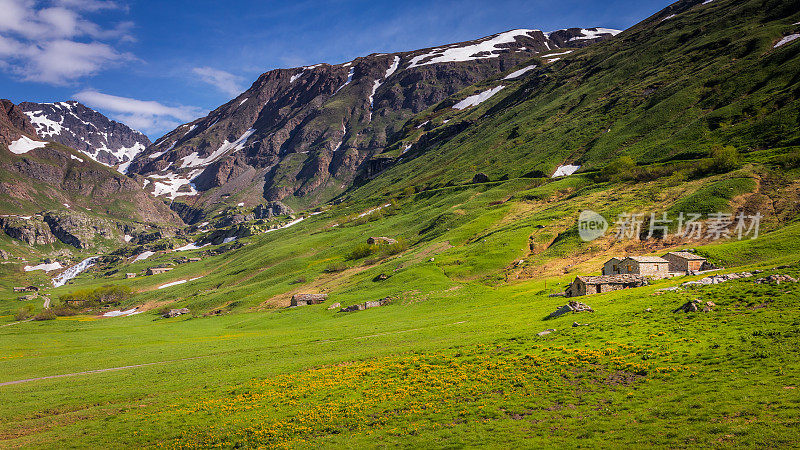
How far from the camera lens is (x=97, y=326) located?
4023 inches

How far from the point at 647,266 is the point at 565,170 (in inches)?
4271

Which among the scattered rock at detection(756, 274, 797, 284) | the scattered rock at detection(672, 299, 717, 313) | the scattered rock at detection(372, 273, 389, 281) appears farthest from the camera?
the scattered rock at detection(372, 273, 389, 281)

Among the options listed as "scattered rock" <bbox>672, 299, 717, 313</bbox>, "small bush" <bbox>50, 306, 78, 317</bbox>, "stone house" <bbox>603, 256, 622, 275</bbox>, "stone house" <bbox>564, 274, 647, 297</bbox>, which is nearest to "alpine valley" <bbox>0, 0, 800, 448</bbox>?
"scattered rock" <bbox>672, 299, 717, 313</bbox>

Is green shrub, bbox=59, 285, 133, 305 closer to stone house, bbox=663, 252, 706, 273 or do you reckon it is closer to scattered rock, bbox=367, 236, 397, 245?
scattered rock, bbox=367, 236, 397, 245

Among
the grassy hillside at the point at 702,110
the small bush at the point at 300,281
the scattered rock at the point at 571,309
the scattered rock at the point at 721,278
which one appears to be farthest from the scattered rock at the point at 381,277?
the grassy hillside at the point at 702,110

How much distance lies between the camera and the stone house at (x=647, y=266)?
212 ft

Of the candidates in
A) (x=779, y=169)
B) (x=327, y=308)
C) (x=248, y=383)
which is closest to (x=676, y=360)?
(x=248, y=383)

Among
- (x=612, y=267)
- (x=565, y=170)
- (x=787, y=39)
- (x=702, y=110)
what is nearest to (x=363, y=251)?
(x=612, y=267)
